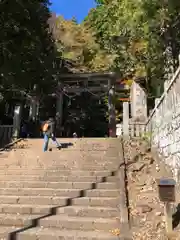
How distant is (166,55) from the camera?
12.5 metres

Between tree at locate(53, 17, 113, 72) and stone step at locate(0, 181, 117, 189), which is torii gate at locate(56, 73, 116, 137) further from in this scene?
stone step at locate(0, 181, 117, 189)

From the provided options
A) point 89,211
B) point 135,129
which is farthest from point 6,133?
point 89,211

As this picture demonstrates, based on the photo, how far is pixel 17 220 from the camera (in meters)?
5.78

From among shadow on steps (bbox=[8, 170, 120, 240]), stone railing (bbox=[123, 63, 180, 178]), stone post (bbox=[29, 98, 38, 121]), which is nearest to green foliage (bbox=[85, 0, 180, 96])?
stone railing (bbox=[123, 63, 180, 178])

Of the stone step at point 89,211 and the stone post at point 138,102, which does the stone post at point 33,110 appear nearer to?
the stone post at point 138,102

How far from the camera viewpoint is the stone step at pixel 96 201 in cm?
635

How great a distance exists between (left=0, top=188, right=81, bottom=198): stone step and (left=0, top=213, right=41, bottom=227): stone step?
1.16m

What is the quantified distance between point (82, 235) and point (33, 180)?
3.38 meters

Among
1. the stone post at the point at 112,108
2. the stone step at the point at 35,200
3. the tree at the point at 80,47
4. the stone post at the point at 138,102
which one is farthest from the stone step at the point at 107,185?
the tree at the point at 80,47

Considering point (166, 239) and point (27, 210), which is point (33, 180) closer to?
point (27, 210)

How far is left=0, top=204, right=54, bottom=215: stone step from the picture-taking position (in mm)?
6148

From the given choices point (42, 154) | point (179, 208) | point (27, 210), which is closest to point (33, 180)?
point (27, 210)

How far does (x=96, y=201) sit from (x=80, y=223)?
1.01m

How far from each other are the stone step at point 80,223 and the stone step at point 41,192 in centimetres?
123
